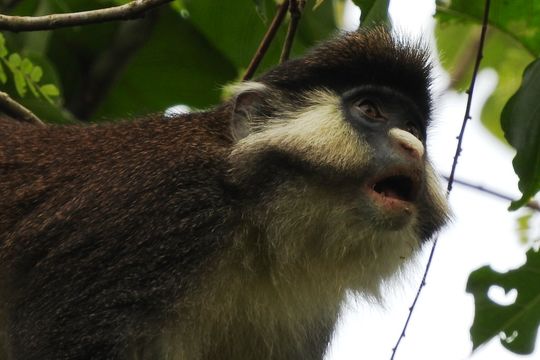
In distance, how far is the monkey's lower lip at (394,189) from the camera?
5355 millimetres

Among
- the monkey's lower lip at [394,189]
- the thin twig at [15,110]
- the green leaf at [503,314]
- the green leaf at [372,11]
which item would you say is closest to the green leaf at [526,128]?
the green leaf at [503,314]

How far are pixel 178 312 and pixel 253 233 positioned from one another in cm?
55

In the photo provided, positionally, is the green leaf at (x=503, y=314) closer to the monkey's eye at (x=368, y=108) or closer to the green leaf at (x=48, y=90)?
the monkey's eye at (x=368, y=108)

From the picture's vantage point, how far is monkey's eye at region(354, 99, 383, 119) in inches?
223

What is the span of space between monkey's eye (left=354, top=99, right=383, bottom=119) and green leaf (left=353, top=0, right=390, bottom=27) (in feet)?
1.24

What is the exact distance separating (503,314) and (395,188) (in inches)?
33.5

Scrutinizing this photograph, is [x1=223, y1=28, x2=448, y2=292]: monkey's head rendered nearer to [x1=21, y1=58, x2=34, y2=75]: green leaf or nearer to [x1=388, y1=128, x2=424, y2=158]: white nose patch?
[x1=388, y1=128, x2=424, y2=158]: white nose patch

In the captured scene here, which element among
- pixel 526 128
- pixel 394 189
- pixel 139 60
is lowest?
pixel 139 60

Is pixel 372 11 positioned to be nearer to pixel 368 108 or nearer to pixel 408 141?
pixel 368 108

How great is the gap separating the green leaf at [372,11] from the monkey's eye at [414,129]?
52cm

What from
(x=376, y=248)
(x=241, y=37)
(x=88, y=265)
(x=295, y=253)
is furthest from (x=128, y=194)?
(x=241, y=37)

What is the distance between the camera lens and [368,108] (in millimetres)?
5711

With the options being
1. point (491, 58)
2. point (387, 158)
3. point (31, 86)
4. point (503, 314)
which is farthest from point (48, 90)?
point (491, 58)

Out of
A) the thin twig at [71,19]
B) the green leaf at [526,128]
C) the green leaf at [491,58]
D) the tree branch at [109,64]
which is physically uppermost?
the green leaf at [526,128]
